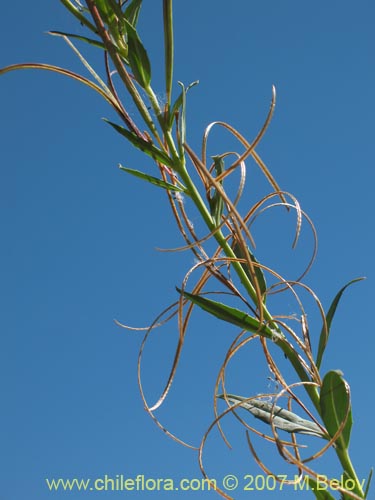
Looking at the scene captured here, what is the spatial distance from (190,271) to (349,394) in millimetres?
175

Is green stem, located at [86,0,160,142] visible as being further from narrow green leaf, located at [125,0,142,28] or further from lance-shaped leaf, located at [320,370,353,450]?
lance-shaped leaf, located at [320,370,353,450]

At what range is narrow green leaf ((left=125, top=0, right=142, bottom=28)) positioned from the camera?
1.85 ft

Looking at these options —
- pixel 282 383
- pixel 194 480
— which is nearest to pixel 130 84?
pixel 282 383

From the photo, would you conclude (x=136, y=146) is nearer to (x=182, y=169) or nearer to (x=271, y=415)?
(x=182, y=169)

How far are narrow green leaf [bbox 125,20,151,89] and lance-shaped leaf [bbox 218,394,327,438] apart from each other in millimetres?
312

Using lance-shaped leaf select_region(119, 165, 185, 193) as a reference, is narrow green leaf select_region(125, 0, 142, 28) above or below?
above

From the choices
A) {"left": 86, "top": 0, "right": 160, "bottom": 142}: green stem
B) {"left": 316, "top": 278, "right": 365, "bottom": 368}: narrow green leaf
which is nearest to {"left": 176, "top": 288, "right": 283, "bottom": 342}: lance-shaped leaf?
{"left": 316, "top": 278, "right": 365, "bottom": 368}: narrow green leaf

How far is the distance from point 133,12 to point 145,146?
12 centimetres

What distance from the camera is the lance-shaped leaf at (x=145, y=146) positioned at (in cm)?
55

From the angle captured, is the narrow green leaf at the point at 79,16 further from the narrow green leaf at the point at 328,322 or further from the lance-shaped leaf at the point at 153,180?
the narrow green leaf at the point at 328,322

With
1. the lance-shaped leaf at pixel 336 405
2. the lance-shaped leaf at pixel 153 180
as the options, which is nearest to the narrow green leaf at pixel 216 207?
the lance-shaped leaf at pixel 153 180

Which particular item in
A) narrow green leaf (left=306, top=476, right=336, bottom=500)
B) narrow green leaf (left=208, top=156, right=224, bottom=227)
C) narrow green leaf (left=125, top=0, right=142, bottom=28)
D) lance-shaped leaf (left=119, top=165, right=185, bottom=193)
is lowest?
narrow green leaf (left=306, top=476, right=336, bottom=500)

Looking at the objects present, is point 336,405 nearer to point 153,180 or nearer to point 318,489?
point 318,489

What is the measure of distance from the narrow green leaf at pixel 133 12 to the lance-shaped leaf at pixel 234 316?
0.81 feet
